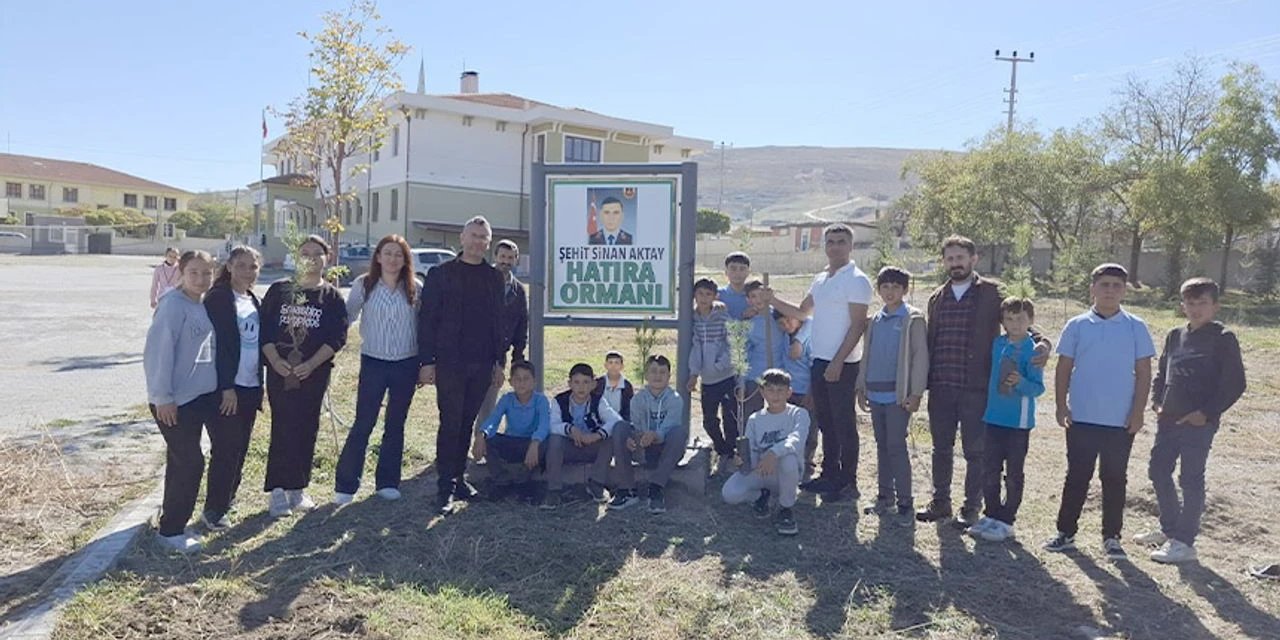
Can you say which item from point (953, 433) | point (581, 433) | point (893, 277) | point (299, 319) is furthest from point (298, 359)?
point (953, 433)

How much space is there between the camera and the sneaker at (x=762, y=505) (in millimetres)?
5755

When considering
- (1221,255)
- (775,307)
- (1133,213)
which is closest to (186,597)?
(775,307)

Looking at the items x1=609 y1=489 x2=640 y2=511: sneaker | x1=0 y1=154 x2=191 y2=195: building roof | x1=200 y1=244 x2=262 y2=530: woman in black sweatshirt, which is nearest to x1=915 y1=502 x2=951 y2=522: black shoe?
x1=609 y1=489 x2=640 y2=511: sneaker

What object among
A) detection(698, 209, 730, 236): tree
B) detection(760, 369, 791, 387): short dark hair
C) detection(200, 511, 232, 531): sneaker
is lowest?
detection(200, 511, 232, 531): sneaker

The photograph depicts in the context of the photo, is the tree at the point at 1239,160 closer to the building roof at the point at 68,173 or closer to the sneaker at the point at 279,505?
the sneaker at the point at 279,505

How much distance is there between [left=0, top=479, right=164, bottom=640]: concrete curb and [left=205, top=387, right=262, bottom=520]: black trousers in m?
0.39

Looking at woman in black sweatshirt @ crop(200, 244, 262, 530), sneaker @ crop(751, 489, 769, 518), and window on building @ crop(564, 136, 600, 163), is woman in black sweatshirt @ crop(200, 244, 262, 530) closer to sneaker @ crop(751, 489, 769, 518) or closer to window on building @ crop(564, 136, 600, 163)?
sneaker @ crop(751, 489, 769, 518)

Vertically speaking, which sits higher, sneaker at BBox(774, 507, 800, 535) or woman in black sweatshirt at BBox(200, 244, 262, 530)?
woman in black sweatshirt at BBox(200, 244, 262, 530)

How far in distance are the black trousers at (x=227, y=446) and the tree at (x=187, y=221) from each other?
65030 mm

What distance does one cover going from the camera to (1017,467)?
5.41 meters

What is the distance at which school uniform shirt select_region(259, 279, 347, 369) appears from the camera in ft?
17.7

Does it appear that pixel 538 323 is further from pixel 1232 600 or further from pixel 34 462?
pixel 1232 600

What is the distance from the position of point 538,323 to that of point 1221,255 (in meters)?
33.7

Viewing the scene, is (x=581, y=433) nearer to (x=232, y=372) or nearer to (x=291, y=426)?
(x=291, y=426)
